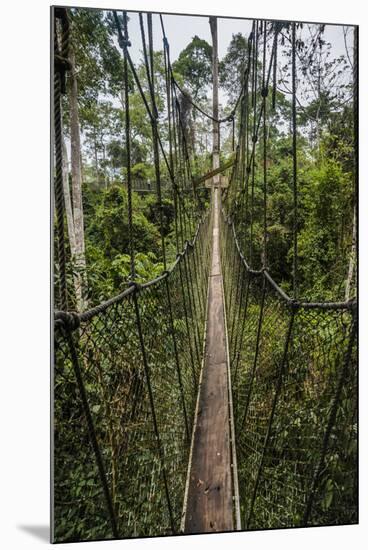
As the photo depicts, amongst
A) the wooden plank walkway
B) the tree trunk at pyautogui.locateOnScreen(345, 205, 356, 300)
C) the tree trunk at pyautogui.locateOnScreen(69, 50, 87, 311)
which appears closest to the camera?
the tree trunk at pyautogui.locateOnScreen(69, 50, 87, 311)

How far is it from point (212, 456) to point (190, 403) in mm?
351

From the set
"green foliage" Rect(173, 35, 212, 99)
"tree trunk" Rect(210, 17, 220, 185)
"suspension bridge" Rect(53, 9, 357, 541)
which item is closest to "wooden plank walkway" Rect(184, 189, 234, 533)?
"suspension bridge" Rect(53, 9, 357, 541)

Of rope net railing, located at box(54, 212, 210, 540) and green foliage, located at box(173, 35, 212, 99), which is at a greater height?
green foliage, located at box(173, 35, 212, 99)

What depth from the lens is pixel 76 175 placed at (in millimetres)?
1322

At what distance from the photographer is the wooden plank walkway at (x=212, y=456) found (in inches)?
56.9

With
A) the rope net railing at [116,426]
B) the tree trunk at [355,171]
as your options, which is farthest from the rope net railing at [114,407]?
the tree trunk at [355,171]

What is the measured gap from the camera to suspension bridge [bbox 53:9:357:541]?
1.21 metres

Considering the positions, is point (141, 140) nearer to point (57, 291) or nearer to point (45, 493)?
point (57, 291)

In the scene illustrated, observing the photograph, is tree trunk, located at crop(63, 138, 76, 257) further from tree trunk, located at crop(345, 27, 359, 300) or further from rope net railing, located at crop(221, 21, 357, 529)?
tree trunk, located at crop(345, 27, 359, 300)

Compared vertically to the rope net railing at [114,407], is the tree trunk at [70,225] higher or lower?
higher

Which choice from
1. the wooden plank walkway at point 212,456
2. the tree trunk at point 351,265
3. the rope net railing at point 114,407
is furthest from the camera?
the tree trunk at point 351,265

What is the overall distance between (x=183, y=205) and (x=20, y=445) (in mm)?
1433

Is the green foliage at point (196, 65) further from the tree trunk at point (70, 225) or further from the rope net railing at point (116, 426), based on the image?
the rope net railing at point (116, 426)

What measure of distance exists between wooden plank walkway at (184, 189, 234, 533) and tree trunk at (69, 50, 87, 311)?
784mm
